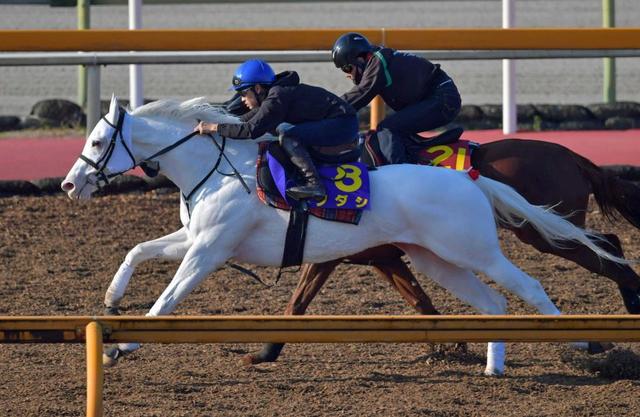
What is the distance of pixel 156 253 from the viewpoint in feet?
24.2

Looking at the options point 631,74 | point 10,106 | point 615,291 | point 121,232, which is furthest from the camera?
point 631,74

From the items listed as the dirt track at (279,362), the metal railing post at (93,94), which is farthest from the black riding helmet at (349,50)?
the metal railing post at (93,94)

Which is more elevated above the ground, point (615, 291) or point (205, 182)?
point (205, 182)

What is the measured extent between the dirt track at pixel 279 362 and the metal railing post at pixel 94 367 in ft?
3.85

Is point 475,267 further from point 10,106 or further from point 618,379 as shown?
point 10,106

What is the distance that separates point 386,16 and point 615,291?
1348 cm

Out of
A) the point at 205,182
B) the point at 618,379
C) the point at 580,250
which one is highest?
the point at 205,182

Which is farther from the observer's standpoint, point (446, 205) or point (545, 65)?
point (545, 65)

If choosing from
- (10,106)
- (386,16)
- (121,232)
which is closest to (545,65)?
(386,16)

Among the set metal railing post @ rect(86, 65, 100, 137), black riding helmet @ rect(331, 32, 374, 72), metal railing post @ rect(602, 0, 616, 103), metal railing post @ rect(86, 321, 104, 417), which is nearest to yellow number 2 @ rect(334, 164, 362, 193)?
black riding helmet @ rect(331, 32, 374, 72)

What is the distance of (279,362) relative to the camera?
7.50 metres

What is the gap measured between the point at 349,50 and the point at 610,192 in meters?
1.89

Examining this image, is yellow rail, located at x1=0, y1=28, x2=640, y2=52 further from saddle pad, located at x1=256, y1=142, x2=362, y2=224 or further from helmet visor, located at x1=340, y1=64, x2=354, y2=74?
→ saddle pad, located at x1=256, y1=142, x2=362, y2=224

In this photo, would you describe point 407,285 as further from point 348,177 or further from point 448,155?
point 348,177
